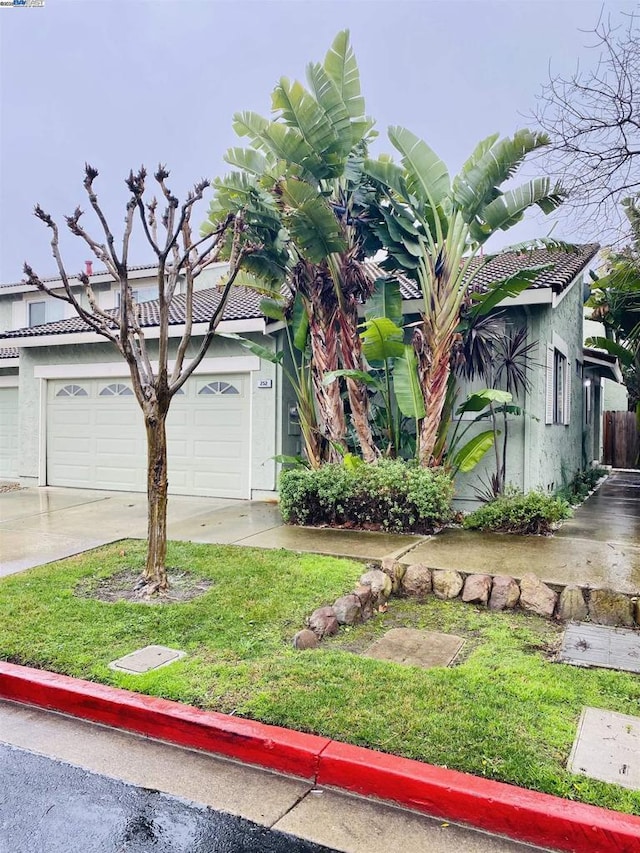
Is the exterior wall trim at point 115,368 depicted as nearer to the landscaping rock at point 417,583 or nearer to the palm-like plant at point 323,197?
the palm-like plant at point 323,197

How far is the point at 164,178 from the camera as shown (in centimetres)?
599

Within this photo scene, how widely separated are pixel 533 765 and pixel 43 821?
2.43m

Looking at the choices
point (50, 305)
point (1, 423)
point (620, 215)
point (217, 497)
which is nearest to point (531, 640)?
point (620, 215)

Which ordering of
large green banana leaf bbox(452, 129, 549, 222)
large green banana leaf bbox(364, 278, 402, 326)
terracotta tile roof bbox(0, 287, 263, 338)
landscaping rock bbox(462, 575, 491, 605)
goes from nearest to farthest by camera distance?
1. landscaping rock bbox(462, 575, 491, 605)
2. large green banana leaf bbox(452, 129, 549, 222)
3. large green banana leaf bbox(364, 278, 402, 326)
4. terracotta tile roof bbox(0, 287, 263, 338)

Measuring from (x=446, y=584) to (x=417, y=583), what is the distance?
0.93 feet

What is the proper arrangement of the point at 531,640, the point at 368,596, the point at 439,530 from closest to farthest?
the point at 531,640 < the point at 368,596 < the point at 439,530

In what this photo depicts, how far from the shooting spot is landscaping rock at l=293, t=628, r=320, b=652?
4938 millimetres

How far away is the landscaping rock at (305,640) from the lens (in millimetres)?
4938

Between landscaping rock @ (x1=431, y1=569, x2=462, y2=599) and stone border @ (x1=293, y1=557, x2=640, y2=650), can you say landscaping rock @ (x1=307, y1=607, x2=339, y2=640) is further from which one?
landscaping rock @ (x1=431, y1=569, x2=462, y2=599)

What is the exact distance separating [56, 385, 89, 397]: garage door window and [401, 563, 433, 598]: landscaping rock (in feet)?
31.8

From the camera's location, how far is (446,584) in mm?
6418

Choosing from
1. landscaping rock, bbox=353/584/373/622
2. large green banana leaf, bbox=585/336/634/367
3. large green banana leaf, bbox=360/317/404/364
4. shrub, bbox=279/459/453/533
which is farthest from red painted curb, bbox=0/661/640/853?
large green banana leaf, bbox=585/336/634/367

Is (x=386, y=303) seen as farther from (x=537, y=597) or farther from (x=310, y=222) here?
(x=537, y=597)

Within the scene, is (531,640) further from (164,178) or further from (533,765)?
(164,178)
